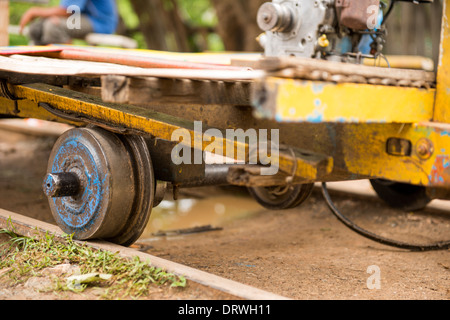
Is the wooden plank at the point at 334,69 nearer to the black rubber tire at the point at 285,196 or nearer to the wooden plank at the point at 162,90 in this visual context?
the wooden plank at the point at 162,90

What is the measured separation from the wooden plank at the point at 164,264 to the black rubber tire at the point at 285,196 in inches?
48.8

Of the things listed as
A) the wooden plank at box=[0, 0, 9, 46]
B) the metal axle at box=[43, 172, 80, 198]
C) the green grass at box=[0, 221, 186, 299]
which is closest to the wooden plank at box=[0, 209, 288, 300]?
the green grass at box=[0, 221, 186, 299]

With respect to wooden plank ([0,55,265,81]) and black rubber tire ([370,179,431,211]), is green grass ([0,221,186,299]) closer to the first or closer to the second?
wooden plank ([0,55,265,81])

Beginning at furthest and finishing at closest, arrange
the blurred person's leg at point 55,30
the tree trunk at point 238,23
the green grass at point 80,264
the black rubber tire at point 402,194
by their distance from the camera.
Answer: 1. the tree trunk at point 238,23
2. the blurred person's leg at point 55,30
3. the black rubber tire at point 402,194
4. the green grass at point 80,264

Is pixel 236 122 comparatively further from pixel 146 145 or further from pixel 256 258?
pixel 256 258

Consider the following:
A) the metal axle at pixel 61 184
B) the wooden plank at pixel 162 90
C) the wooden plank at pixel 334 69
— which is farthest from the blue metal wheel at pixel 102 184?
the wooden plank at pixel 334 69

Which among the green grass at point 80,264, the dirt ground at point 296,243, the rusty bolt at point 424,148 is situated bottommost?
the dirt ground at point 296,243

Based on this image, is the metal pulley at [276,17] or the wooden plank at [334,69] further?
the metal pulley at [276,17]

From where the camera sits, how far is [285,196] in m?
3.73

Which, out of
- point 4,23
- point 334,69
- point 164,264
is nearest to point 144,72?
point 334,69

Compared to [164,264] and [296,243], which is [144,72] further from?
[296,243]

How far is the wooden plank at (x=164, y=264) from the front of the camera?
2.25m
